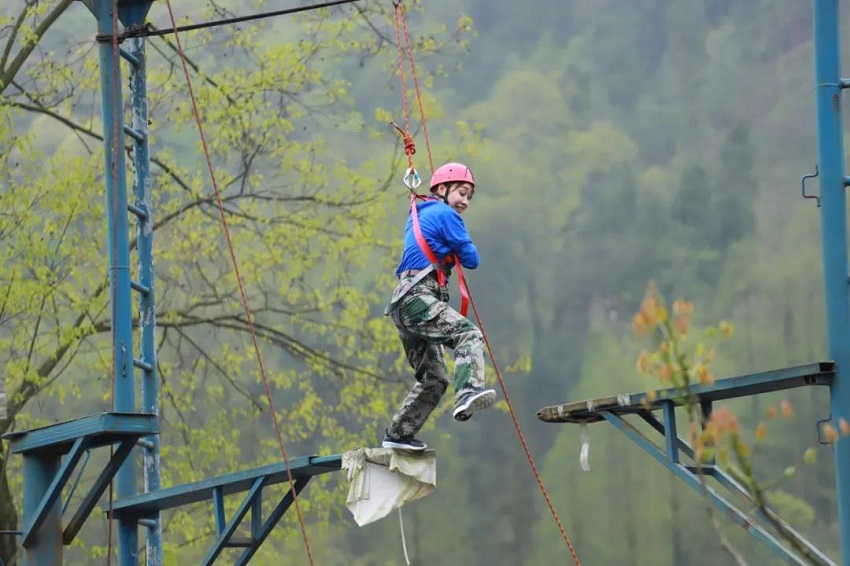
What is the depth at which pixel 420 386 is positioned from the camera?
29.9 ft

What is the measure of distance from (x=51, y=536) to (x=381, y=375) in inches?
373

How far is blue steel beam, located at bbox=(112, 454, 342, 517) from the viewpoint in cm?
956

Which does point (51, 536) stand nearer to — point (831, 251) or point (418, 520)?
point (831, 251)

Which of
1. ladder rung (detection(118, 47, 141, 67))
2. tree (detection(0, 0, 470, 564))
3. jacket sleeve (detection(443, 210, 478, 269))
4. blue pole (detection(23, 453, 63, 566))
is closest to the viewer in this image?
jacket sleeve (detection(443, 210, 478, 269))

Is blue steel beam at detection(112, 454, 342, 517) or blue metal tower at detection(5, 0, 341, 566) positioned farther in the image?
blue steel beam at detection(112, 454, 342, 517)

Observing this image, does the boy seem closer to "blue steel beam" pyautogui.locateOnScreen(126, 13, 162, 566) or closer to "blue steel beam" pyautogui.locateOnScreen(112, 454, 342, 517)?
"blue steel beam" pyautogui.locateOnScreen(112, 454, 342, 517)

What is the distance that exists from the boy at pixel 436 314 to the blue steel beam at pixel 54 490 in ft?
Answer: 5.95

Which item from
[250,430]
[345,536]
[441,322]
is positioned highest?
[441,322]

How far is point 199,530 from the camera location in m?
19.1

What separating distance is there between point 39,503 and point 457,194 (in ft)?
10.7

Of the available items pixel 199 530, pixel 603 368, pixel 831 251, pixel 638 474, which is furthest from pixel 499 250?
pixel 831 251

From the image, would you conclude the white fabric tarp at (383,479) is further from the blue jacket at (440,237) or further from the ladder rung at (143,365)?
the ladder rung at (143,365)

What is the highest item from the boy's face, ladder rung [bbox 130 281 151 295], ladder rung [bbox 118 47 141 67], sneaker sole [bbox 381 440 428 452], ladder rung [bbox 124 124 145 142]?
ladder rung [bbox 118 47 141 67]

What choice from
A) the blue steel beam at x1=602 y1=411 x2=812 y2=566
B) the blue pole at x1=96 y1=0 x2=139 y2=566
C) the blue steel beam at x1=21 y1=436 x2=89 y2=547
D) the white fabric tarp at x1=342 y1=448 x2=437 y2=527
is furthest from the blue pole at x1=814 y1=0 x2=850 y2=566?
the blue pole at x1=96 y1=0 x2=139 y2=566
